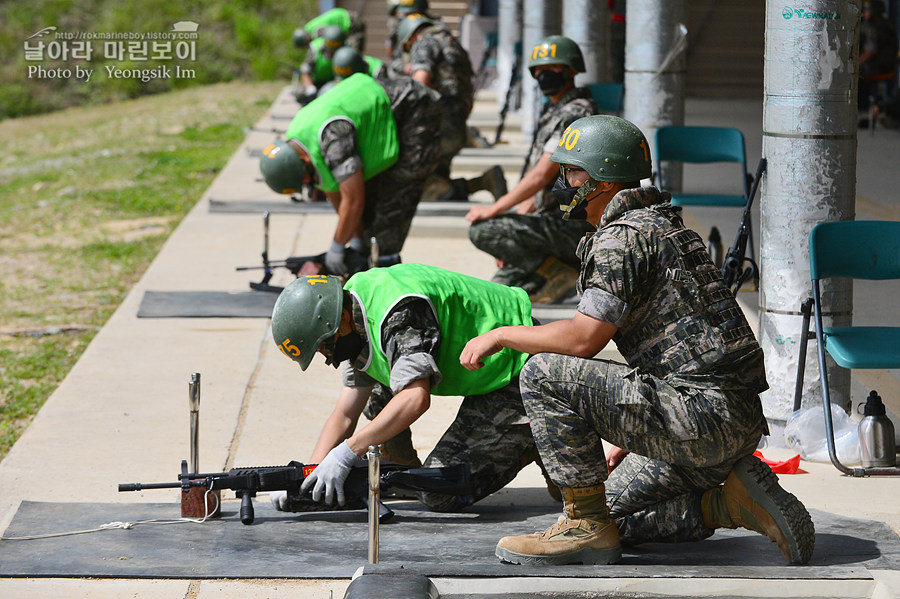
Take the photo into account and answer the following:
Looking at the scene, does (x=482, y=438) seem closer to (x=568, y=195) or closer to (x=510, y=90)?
(x=568, y=195)

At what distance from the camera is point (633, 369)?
410 centimetres

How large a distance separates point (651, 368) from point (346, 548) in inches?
50.2

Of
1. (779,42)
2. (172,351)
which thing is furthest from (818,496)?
(172,351)

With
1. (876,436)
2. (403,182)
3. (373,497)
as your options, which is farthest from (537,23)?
(373,497)

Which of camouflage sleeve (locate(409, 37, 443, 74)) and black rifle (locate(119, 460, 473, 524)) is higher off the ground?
camouflage sleeve (locate(409, 37, 443, 74))

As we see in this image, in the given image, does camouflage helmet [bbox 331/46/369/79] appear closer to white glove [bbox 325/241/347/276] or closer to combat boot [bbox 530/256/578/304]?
white glove [bbox 325/241/347/276]

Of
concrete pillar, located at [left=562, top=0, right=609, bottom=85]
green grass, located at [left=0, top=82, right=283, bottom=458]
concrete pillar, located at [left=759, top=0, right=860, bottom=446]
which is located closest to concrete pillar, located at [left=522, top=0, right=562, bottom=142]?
concrete pillar, located at [left=562, top=0, right=609, bottom=85]

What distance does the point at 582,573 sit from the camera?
3941 millimetres

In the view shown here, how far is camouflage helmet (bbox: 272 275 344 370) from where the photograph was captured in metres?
4.47

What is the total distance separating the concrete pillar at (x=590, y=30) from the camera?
1321 cm

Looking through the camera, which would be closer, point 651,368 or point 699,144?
point 651,368

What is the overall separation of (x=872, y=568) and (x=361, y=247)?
4.84 metres

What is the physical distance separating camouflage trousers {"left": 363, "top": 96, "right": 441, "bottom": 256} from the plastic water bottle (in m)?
3.95

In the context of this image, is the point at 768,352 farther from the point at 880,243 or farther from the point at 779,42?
the point at 779,42
